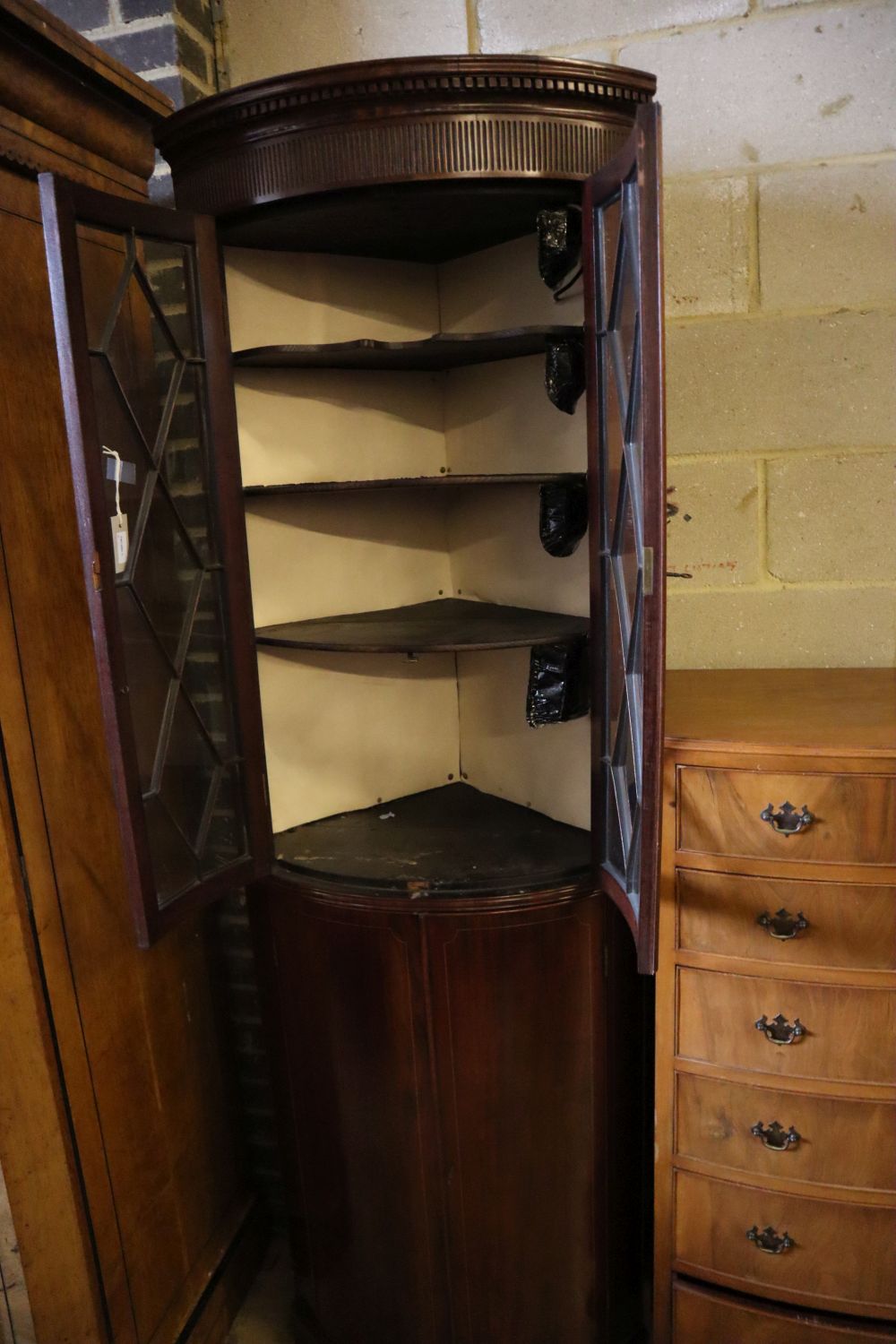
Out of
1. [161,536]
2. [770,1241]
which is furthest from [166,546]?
[770,1241]

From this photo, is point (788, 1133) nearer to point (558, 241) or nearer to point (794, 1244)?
point (794, 1244)

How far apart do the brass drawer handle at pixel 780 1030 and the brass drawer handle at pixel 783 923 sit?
136mm

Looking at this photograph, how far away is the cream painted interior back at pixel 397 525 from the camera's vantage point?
67.2 inches

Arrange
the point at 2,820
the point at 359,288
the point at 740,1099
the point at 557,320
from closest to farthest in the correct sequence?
the point at 2,820 < the point at 740,1099 < the point at 557,320 < the point at 359,288

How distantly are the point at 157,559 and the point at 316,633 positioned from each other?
31 cm

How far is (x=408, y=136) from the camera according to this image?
136cm

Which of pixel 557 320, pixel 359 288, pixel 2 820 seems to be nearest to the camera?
pixel 2 820

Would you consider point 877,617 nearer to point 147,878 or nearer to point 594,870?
point 594,870

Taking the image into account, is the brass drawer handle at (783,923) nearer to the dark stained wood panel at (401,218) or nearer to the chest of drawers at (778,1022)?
the chest of drawers at (778,1022)

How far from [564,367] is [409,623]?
0.56 meters

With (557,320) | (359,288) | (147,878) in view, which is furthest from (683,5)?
(147,878)

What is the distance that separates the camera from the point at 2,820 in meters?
1.36

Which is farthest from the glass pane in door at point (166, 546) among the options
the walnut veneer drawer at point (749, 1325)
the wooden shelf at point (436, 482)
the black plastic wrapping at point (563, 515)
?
the walnut veneer drawer at point (749, 1325)

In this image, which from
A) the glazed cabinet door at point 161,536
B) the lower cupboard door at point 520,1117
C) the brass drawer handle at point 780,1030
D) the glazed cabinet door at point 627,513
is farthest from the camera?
the lower cupboard door at point 520,1117
